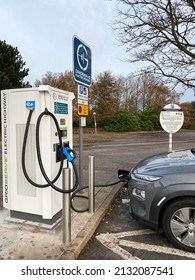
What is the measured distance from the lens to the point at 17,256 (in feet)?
8.77

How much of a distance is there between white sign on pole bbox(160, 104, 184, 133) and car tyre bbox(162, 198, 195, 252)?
420cm

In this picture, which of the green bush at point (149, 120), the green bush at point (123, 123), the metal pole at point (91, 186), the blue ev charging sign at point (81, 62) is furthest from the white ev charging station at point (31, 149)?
the green bush at point (149, 120)

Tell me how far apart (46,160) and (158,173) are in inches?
58.7

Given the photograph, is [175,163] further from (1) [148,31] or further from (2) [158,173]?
(1) [148,31]

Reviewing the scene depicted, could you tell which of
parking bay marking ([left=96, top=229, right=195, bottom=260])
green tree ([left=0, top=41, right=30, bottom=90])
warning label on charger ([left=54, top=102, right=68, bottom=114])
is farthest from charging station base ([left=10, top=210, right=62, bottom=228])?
green tree ([left=0, top=41, right=30, bottom=90])

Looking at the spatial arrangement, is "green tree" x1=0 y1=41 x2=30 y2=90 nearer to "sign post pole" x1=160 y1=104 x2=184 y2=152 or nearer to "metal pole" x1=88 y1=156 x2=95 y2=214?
"sign post pole" x1=160 y1=104 x2=184 y2=152

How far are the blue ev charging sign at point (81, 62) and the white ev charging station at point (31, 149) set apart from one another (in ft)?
3.05

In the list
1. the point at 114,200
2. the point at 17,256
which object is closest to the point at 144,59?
the point at 114,200

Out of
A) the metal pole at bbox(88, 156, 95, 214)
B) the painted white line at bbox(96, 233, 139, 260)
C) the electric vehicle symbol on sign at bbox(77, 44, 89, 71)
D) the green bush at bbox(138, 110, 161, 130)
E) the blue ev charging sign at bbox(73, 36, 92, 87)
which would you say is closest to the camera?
the painted white line at bbox(96, 233, 139, 260)

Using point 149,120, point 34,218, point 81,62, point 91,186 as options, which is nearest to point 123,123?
point 149,120

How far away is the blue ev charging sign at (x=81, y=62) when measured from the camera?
4.32m

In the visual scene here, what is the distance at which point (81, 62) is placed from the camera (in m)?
4.57

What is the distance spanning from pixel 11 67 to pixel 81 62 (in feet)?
61.1

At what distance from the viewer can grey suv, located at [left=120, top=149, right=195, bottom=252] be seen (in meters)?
2.92
